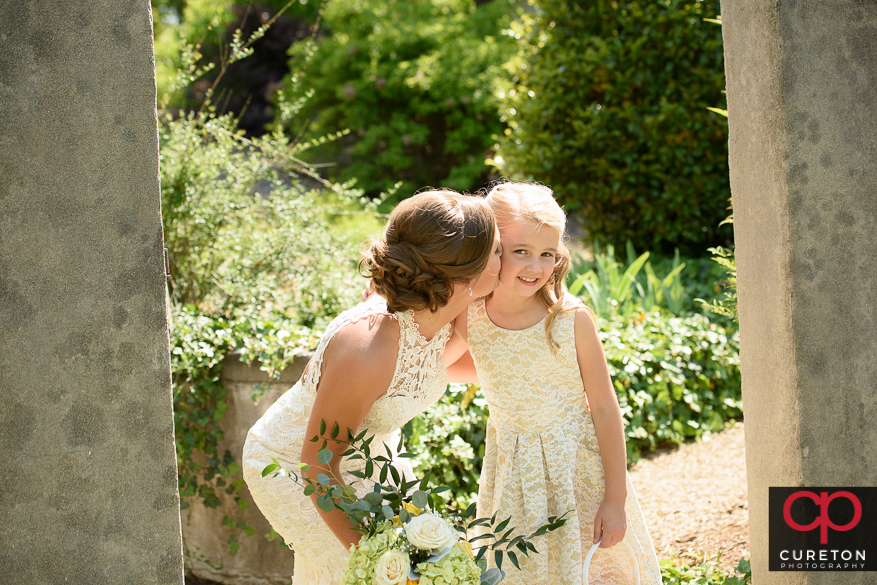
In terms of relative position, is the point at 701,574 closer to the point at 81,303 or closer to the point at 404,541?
the point at 404,541

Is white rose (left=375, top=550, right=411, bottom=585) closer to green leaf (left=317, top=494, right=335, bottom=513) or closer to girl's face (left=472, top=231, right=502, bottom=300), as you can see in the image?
green leaf (left=317, top=494, right=335, bottom=513)

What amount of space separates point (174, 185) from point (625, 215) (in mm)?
3954

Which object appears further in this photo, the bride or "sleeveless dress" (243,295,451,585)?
"sleeveless dress" (243,295,451,585)

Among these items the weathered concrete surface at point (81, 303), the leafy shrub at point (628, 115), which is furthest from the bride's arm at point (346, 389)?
the leafy shrub at point (628, 115)

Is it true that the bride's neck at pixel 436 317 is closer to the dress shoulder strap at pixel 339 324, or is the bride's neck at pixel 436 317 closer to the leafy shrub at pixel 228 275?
the dress shoulder strap at pixel 339 324

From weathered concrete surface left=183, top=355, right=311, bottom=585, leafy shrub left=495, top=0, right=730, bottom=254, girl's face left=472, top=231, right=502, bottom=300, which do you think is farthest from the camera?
leafy shrub left=495, top=0, right=730, bottom=254

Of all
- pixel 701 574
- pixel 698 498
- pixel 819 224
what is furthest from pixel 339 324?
pixel 698 498

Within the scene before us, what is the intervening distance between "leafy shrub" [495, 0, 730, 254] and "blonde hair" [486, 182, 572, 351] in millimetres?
3778

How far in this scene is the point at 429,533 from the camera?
1.40 m

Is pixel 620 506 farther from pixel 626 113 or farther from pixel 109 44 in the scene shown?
pixel 626 113

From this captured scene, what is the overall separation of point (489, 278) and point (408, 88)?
893 cm

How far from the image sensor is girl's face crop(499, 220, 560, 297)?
1978 mm

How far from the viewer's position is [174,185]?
11.5ft

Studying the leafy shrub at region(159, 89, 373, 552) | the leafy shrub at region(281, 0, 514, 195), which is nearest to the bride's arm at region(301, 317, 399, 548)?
the leafy shrub at region(159, 89, 373, 552)
